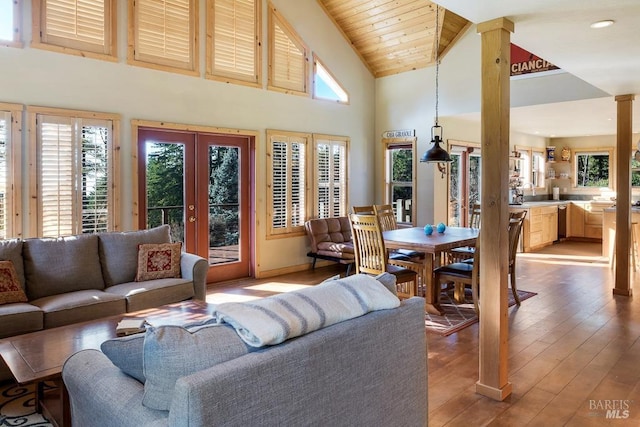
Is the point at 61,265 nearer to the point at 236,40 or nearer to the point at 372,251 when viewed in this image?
the point at 372,251

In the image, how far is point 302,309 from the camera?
170 centimetres

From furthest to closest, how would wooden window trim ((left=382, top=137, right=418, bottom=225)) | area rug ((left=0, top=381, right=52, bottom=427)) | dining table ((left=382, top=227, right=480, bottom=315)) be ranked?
wooden window trim ((left=382, top=137, right=418, bottom=225)) → dining table ((left=382, top=227, right=480, bottom=315)) → area rug ((left=0, top=381, right=52, bottom=427))

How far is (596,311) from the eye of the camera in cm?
487

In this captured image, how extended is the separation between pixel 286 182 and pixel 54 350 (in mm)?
4640

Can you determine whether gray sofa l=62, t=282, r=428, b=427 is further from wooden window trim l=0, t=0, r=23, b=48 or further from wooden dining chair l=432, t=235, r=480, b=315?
wooden window trim l=0, t=0, r=23, b=48

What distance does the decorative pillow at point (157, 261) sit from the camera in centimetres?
448

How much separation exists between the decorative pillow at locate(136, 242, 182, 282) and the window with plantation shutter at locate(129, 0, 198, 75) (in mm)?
2269

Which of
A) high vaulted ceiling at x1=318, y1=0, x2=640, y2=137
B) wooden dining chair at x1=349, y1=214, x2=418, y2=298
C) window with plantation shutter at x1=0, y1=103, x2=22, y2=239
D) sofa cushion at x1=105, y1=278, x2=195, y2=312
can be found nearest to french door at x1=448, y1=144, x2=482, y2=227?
high vaulted ceiling at x1=318, y1=0, x2=640, y2=137

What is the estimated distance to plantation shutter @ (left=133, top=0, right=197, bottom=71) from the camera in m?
5.43

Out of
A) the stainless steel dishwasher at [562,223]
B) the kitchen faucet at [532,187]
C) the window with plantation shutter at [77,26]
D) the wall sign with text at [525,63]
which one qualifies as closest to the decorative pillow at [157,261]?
the window with plantation shutter at [77,26]

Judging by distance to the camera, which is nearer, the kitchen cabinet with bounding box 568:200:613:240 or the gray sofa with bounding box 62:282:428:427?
the gray sofa with bounding box 62:282:428:427

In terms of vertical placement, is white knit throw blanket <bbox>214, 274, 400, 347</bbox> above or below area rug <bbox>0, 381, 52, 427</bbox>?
above

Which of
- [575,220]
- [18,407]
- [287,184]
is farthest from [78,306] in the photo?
[575,220]

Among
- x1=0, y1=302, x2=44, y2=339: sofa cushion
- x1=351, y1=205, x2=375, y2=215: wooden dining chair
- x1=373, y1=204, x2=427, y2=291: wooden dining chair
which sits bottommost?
x1=0, y1=302, x2=44, y2=339: sofa cushion
